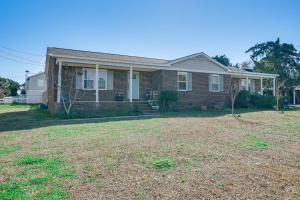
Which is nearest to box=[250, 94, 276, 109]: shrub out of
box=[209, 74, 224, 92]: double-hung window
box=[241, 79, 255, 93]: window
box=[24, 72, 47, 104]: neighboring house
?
box=[209, 74, 224, 92]: double-hung window

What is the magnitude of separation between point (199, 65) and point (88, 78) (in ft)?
30.9

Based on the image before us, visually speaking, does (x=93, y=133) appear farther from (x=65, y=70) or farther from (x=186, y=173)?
(x=65, y=70)

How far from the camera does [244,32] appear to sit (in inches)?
709

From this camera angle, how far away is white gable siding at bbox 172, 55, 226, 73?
63.6 feet

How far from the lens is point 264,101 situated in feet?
71.2

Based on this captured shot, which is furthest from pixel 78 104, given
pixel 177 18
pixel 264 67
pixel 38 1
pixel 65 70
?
pixel 264 67

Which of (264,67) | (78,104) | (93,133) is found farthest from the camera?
(264,67)

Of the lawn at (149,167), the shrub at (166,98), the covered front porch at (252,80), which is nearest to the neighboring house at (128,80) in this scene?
the shrub at (166,98)

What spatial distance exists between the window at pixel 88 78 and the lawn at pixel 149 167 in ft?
31.8

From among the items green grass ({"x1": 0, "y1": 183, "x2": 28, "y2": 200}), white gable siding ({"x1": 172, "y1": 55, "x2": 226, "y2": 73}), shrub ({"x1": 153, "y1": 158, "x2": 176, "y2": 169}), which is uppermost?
white gable siding ({"x1": 172, "y1": 55, "x2": 226, "y2": 73})

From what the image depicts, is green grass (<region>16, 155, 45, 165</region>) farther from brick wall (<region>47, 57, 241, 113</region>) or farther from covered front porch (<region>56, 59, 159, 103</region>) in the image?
covered front porch (<region>56, 59, 159, 103</region>)

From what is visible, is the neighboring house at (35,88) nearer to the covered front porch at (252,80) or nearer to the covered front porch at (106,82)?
the covered front porch at (106,82)

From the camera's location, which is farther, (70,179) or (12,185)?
(70,179)

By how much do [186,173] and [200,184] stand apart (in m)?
Answer: 0.49
